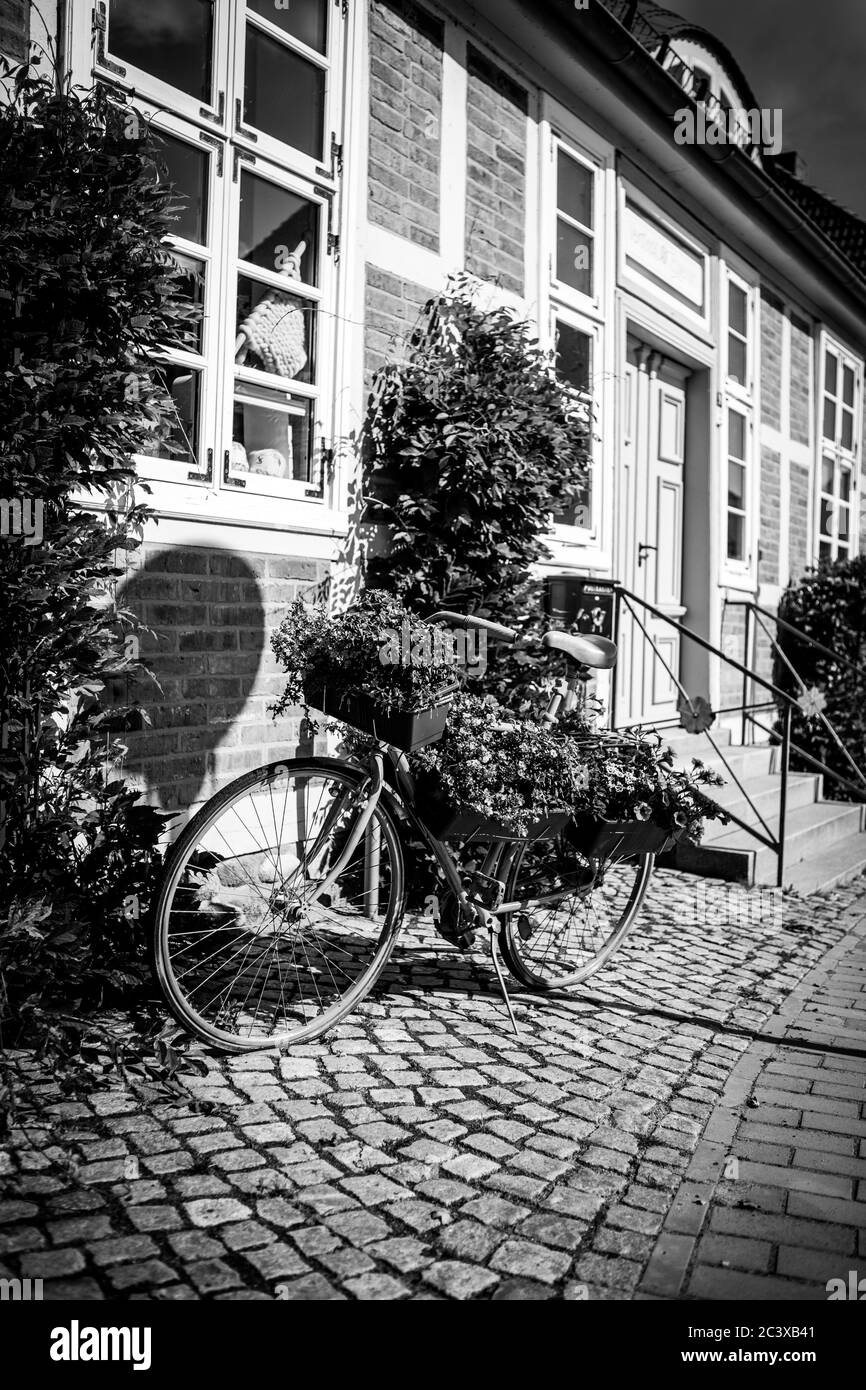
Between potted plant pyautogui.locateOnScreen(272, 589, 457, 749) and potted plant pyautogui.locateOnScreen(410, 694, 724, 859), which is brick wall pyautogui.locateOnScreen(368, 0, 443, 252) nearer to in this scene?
potted plant pyautogui.locateOnScreen(272, 589, 457, 749)

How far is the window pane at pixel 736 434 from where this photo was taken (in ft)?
29.9

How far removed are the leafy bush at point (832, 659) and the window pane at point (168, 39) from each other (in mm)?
6686

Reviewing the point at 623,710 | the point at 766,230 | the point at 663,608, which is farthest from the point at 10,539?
the point at 766,230

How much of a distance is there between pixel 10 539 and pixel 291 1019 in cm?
163

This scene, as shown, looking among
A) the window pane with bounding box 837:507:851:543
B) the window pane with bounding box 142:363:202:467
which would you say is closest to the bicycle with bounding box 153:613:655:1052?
the window pane with bounding box 142:363:202:467

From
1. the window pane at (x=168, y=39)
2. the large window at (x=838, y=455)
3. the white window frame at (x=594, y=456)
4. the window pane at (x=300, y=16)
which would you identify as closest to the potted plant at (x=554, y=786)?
the window pane at (x=168, y=39)

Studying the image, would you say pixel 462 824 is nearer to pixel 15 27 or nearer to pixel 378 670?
pixel 378 670

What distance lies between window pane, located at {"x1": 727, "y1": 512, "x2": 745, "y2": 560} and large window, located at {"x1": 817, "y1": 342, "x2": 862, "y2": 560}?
6.93ft

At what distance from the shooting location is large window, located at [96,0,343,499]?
4.05 meters

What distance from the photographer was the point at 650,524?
26.7 ft

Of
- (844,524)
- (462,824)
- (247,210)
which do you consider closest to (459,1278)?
(462,824)

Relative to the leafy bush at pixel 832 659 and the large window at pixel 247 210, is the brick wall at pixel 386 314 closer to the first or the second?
the large window at pixel 247 210
